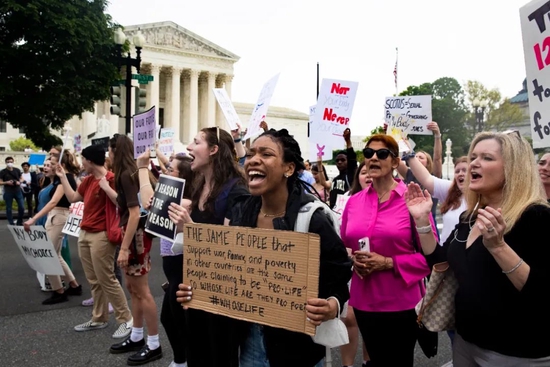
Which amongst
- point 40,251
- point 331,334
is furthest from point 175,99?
point 331,334

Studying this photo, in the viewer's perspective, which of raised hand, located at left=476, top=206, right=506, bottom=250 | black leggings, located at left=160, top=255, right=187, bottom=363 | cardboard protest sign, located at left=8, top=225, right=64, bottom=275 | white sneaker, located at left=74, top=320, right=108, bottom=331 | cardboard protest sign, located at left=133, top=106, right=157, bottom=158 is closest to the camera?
raised hand, located at left=476, top=206, right=506, bottom=250

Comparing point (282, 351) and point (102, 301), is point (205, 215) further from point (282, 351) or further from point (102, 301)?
point (102, 301)

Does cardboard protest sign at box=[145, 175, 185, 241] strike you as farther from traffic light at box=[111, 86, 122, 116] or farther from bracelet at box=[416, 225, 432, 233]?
traffic light at box=[111, 86, 122, 116]

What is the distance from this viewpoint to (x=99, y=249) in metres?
5.12

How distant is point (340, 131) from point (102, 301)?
12.7ft

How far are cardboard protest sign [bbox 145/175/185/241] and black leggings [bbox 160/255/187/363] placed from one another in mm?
274

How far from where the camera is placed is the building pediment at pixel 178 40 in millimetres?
59844

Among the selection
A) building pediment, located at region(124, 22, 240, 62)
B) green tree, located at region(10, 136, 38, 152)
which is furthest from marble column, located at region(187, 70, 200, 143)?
green tree, located at region(10, 136, 38, 152)

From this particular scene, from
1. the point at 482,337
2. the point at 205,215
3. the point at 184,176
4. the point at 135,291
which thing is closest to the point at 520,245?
the point at 482,337

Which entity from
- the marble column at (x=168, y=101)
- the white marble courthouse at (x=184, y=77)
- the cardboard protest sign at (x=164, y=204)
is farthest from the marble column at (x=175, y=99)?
the cardboard protest sign at (x=164, y=204)

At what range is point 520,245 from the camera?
2.19 metres

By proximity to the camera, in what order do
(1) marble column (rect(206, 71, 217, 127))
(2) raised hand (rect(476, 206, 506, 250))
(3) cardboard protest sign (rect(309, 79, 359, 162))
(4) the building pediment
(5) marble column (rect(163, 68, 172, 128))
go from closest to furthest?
(2) raised hand (rect(476, 206, 506, 250)) → (3) cardboard protest sign (rect(309, 79, 359, 162)) → (4) the building pediment → (5) marble column (rect(163, 68, 172, 128)) → (1) marble column (rect(206, 71, 217, 127))

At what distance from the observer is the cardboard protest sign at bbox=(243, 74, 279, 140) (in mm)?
6763

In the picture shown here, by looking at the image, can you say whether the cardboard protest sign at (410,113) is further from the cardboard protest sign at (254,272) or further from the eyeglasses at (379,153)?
the cardboard protest sign at (254,272)
